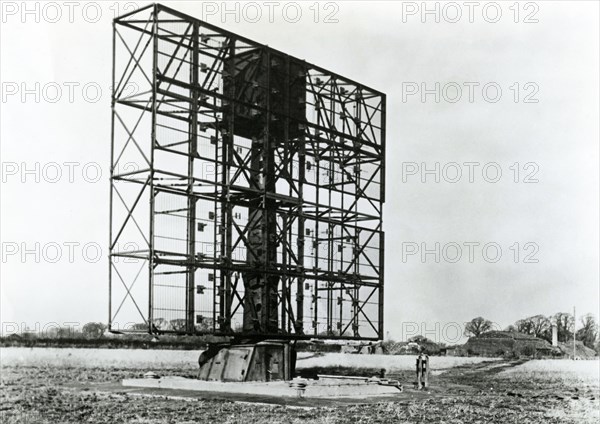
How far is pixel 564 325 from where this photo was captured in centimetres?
11706

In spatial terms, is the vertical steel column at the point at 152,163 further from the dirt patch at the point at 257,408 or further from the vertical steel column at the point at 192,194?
the dirt patch at the point at 257,408

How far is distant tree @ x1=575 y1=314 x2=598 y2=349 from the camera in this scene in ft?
387

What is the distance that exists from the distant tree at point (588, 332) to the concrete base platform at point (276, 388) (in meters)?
101

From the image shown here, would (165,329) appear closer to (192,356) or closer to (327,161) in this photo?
(327,161)

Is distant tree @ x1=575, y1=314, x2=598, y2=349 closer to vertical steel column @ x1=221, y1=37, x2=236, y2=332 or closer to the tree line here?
the tree line

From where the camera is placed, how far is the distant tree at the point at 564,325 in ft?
379

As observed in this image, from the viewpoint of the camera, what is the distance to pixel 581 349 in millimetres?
104875

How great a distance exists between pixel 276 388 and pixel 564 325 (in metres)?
104

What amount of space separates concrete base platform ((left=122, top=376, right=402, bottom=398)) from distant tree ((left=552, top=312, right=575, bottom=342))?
96973mm

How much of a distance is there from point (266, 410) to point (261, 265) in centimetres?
870

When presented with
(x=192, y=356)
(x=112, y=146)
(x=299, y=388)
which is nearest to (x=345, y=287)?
(x=299, y=388)

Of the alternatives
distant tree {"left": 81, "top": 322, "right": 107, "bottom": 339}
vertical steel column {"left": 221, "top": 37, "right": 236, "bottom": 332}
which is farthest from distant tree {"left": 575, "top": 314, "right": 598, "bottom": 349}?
vertical steel column {"left": 221, "top": 37, "right": 236, "bottom": 332}

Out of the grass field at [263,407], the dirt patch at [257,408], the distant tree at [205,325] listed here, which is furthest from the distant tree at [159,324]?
the grass field at [263,407]

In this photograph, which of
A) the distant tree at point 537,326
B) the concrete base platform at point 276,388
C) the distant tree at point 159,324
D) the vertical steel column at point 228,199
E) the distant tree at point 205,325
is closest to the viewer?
the distant tree at point 159,324
